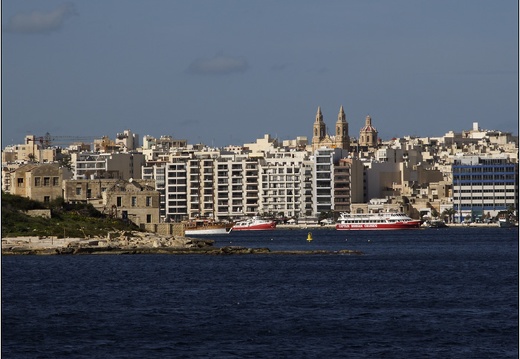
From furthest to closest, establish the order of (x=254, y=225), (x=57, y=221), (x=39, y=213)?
(x=254, y=225) < (x=39, y=213) < (x=57, y=221)

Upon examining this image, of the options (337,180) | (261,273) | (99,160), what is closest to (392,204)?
(337,180)

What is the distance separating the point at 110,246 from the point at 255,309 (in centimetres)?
3405

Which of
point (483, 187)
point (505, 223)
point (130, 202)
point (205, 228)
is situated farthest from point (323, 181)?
point (130, 202)

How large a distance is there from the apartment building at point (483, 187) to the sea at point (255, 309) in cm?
12110

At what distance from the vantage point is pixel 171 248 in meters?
74.2

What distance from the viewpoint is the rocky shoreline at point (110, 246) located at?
69.7 m

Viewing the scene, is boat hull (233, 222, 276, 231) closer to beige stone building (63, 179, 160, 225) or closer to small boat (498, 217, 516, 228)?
small boat (498, 217, 516, 228)

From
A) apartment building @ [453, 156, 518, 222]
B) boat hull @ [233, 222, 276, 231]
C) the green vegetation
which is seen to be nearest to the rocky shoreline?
the green vegetation

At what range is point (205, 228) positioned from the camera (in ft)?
479

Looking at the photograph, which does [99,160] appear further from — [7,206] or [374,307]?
[374,307]

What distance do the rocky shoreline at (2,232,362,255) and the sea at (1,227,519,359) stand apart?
14.7 feet

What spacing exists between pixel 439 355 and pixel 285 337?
460cm

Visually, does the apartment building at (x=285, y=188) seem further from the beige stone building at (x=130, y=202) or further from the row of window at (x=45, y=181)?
the row of window at (x=45, y=181)

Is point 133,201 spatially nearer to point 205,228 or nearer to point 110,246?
point 110,246
